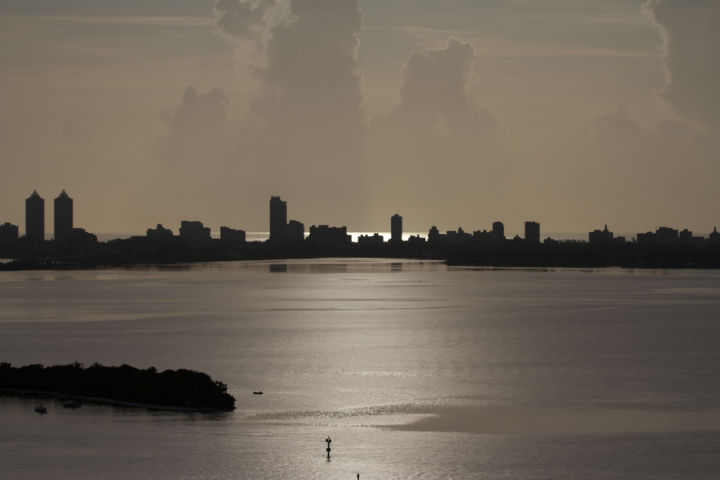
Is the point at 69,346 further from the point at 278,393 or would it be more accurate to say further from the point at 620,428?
the point at 620,428

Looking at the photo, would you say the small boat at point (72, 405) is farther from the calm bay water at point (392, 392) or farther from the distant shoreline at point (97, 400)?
the distant shoreline at point (97, 400)

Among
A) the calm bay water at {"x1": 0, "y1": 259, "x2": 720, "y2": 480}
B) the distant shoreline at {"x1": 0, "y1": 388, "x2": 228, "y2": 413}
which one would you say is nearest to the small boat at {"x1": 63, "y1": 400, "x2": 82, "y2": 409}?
the calm bay water at {"x1": 0, "y1": 259, "x2": 720, "y2": 480}

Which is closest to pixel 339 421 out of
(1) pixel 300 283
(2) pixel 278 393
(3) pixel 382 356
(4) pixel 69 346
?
(2) pixel 278 393

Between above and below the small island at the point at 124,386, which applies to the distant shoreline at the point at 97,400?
below

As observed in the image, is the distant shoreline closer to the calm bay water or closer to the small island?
the small island

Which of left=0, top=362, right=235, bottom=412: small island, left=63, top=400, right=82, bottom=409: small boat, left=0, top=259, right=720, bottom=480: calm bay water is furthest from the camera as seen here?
left=0, top=362, right=235, bottom=412: small island

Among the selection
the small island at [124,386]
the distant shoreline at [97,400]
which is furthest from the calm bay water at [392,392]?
the small island at [124,386]

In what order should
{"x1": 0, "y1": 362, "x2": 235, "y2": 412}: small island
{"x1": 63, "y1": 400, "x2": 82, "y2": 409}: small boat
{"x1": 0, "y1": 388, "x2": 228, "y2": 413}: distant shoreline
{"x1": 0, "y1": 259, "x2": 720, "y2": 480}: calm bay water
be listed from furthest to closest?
{"x1": 0, "y1": 362, "x2": 235, "y2": 412}: small island, {"x1": 63, "y1": 400, "x2": 82, "y2": 409}: small boat, {"x1": 0, "y1": 388, "x2": 228, "y2": 413}: distant shoreline, {"x1": 0, "y1": 259, "x2": 720, "y2": 480}: calm bay water
